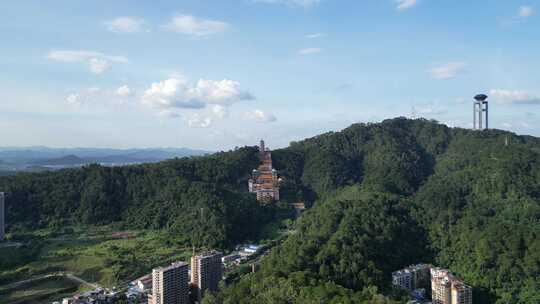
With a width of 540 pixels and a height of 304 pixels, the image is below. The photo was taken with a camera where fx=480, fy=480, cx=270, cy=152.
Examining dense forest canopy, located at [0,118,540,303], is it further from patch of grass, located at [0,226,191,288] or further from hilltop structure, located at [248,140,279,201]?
patch of grass, located at [0,226,191,288]

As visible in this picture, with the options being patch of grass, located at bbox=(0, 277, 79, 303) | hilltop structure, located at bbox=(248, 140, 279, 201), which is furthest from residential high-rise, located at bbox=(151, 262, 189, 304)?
hilltop structure, located at bbox=(248, 140, 279, 201)

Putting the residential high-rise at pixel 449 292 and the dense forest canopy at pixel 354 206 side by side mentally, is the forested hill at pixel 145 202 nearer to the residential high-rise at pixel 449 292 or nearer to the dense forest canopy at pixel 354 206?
the dense forest canopy at pixel 354 206

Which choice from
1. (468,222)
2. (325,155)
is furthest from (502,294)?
(325,155)

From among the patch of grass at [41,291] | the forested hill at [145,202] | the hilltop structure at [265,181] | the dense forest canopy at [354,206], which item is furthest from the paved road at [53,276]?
the hilltop structure at [265,181]

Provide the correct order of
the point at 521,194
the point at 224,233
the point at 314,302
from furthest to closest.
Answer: the point at 521,194
the point at 224,233
the point at 314,302

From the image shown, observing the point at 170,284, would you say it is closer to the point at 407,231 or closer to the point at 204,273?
the point at 204,273

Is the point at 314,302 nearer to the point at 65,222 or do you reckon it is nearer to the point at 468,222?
the point at 468,222

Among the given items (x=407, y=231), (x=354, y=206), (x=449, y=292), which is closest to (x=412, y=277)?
(x=449, y=292)

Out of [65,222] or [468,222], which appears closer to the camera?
[468,222]
